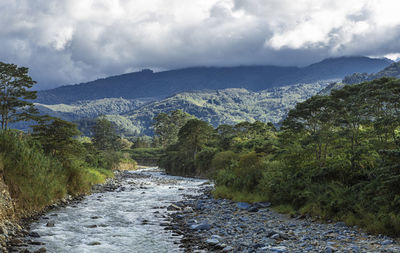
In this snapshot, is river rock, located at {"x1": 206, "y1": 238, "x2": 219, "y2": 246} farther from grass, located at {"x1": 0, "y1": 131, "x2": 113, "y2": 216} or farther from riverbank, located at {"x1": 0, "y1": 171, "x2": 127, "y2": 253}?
grass, located at {"x1": 0, "y1": 131, "x2": 113, "y2": 216}

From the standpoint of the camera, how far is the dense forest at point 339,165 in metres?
11.9

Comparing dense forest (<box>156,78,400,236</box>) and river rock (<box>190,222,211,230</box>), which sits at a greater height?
dense forest (<box>156,78,400,236</box>)

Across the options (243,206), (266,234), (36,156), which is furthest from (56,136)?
(266,234)

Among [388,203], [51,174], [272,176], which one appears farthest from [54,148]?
[388,203]

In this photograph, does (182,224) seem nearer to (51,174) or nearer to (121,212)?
(121,212)

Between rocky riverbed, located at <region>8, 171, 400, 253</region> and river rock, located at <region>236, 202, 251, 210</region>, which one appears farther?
river rock, located at <region>236, 202, 251, 210</region>

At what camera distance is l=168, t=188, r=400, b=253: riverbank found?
388 inches

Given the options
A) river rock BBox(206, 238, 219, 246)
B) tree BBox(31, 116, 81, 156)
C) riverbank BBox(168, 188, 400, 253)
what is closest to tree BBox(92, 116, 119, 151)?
tree BBox(31, 116, 81, 156)

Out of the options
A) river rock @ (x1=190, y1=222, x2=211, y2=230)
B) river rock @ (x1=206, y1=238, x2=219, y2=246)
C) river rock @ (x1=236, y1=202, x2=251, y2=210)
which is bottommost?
river rock @ (x1=236, y1=202, x2=251, y2=210)

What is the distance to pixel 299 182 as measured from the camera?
17.2m

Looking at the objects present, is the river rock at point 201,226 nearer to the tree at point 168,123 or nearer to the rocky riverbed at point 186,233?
the rocky riverbed at point 186,233

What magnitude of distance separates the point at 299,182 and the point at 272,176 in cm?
265

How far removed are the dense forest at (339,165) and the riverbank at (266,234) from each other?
0.89 m

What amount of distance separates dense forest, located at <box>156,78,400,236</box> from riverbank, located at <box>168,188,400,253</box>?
893 millimetres
